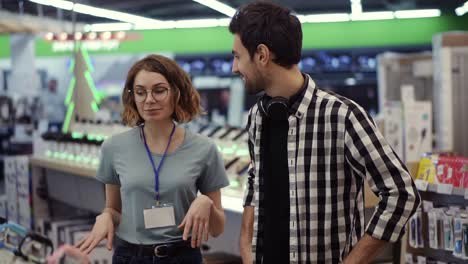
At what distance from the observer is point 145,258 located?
2207 millimetres

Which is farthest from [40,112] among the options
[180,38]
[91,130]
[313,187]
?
[313,187]

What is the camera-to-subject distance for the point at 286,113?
1931 mm

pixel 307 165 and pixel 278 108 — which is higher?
pixel 278 108

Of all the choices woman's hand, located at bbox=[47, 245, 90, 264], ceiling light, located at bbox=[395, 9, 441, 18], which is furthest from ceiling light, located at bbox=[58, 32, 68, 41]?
ceiling light, located at bbox=[395, 9, 441, 18]

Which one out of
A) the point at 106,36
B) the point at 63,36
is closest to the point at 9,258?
the point at 63,36

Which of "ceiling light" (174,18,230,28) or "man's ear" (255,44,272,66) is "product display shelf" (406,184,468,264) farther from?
"ceiling light" (174,18,230,28)

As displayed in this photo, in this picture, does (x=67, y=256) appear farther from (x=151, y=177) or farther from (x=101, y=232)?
(x=151, y=177)

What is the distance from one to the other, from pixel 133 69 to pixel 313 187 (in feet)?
2.75

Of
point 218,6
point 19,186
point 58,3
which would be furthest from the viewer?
point 218,6

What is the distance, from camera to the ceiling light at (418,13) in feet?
37.8

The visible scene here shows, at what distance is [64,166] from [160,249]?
3933mm

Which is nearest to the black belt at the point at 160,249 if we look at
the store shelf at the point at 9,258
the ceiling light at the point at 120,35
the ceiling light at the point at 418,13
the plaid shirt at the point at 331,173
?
the store shelf at the point at 9,258

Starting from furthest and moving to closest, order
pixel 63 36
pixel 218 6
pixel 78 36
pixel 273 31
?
pixel 218 6, pixel 78 36, pixel 63 36, pixel 273 31

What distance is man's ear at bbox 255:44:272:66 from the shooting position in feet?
6.22
